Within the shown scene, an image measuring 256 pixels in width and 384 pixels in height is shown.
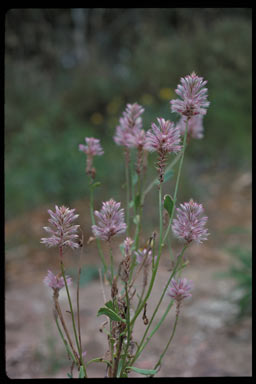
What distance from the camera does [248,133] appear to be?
5543mm

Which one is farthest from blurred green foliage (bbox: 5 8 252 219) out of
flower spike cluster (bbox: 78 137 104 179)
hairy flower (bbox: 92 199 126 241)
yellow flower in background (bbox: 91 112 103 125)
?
hairy flower (bbox: 92 199 126 241)

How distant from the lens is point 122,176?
458cm

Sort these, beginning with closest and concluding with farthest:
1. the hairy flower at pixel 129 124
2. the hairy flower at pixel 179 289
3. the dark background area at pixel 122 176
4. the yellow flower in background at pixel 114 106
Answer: the hairy flower at pixel 179 289, the hairy flower at pixel 129 124, the dark background area at pixel 122 176, the yellow flower in background at pixel 114 106

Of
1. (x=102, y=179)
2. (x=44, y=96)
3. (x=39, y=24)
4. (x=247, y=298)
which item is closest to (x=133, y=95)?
(x=44, y=96)

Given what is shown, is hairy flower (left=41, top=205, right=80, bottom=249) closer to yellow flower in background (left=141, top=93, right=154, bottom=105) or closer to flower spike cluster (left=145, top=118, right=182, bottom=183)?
flower spike cluster (left=145, top=118, right=182, bottom=183)

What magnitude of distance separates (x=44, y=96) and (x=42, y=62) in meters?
1.80

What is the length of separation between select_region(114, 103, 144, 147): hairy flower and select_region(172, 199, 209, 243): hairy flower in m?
0.29

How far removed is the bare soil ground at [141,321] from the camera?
211cm

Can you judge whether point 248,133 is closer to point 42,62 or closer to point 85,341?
point 85,341

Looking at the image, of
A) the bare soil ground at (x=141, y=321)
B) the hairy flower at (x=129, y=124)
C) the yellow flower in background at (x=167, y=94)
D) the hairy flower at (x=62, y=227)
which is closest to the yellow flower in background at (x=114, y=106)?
the yellow flower in background at (x=167, y=94)

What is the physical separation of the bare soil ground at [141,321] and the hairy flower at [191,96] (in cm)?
45

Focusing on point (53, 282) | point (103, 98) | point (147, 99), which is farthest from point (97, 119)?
point (53, 282)

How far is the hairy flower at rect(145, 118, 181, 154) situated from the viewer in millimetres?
877

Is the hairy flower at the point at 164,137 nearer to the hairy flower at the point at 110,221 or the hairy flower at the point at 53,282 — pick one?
the hairy flower at the point at 110,221
